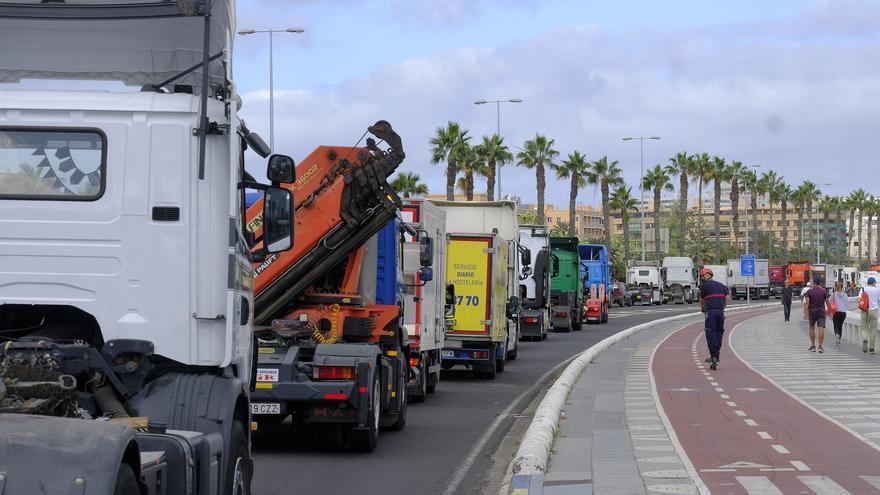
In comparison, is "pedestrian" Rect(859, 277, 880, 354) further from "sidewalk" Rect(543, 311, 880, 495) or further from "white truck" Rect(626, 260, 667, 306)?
"white truck" Rect(626, 260, 667, 306)

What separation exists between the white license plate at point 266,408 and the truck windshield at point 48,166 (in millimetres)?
6035

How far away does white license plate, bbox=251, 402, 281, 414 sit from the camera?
43.1ft

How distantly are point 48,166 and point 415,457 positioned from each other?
7037mm

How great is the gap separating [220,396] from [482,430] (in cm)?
935

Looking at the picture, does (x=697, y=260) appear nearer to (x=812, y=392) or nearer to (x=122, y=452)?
(x=812, y=392)

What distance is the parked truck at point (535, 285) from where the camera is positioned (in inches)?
1549

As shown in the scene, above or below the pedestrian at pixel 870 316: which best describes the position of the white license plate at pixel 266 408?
below

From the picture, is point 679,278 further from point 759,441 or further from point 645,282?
point 759,441

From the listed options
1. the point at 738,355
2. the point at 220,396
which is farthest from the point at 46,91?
the point at 738,355

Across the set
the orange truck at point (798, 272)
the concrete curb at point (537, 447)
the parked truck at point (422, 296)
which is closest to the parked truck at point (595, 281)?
the parked truck at point (422, 296)

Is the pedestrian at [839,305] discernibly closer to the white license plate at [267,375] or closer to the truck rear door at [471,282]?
the truck rear door at [471,282]

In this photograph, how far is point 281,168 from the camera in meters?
7.93

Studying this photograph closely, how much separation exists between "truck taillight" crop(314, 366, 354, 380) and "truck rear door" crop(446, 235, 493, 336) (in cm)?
1195

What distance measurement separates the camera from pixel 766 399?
18.7 metres
